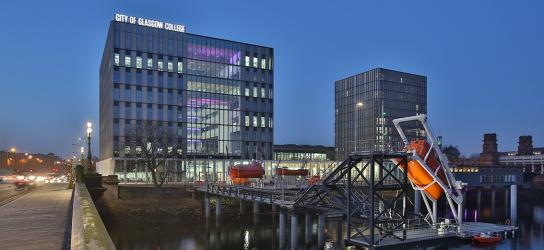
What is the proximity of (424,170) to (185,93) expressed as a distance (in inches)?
2942

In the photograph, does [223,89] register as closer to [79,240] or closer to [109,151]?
[109,151]

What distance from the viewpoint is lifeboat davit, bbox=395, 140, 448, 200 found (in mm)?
40312

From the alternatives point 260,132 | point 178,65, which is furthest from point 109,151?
point 260,132

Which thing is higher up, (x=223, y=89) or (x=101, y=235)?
(x=223, y=89)

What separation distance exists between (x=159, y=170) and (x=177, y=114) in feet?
49.6

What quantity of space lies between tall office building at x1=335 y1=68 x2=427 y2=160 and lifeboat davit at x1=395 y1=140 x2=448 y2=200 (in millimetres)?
123008

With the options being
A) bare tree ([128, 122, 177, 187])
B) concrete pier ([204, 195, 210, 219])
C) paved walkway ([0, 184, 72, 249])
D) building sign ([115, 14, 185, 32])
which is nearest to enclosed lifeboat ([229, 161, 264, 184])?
concrete pier ([204, 195, 210, 219])

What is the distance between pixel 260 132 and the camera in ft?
367

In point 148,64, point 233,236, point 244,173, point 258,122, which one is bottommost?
point 233,236

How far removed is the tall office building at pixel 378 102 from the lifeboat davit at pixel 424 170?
123008 mm

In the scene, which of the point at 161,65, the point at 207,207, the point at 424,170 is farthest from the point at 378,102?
the point at 424,170

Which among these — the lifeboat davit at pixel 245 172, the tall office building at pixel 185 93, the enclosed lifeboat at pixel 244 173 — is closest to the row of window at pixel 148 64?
the tall office building at pixel 185 93

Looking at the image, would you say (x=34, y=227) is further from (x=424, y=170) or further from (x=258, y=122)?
(x=258, y=122)

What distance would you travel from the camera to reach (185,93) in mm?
104688
